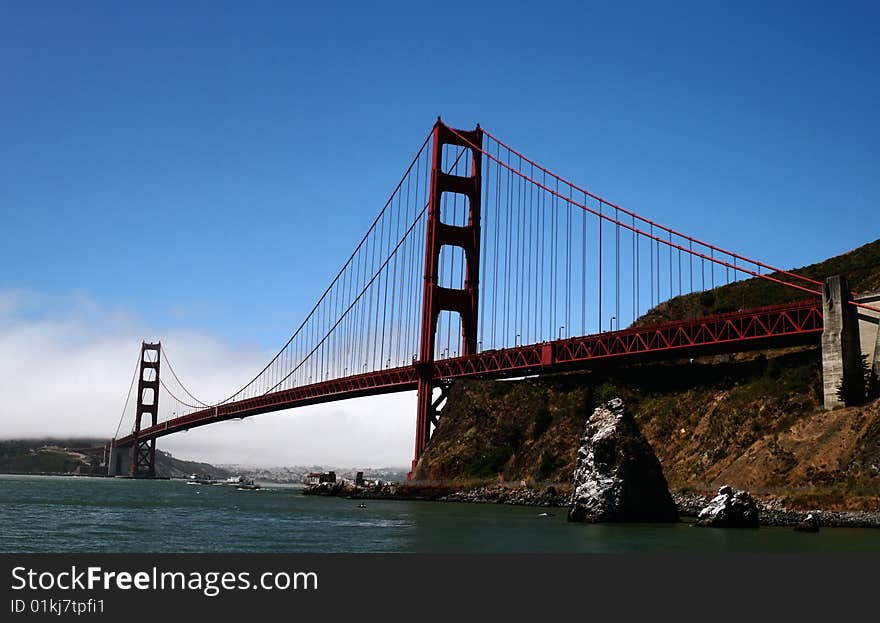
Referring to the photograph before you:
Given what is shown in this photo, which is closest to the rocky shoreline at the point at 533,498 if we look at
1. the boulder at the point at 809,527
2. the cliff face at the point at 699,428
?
the cliff face at the point at 699,428

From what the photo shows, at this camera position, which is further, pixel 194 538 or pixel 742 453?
pixel 742 453

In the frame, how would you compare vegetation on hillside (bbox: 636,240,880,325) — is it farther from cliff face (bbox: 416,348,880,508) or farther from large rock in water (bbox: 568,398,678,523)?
Result: large rock in water (bbox: 568,398,678,523)

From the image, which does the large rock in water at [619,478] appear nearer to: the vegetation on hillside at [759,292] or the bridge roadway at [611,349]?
the bridge roadway at [611,349]

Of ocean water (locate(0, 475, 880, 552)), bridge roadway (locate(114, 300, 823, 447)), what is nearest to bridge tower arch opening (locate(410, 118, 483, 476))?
bridge roadway (locate(114, 300, 823, 447))

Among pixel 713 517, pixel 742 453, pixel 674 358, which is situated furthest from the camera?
pixel 674 358

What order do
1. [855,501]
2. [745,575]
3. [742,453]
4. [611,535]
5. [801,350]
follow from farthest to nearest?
[801,350], [742,453], [855,501], [611,535], [745,575]

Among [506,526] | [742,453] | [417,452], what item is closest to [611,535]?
[506,526]

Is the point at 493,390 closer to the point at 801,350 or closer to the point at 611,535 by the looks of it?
the point at 801,350

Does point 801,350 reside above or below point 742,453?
above
